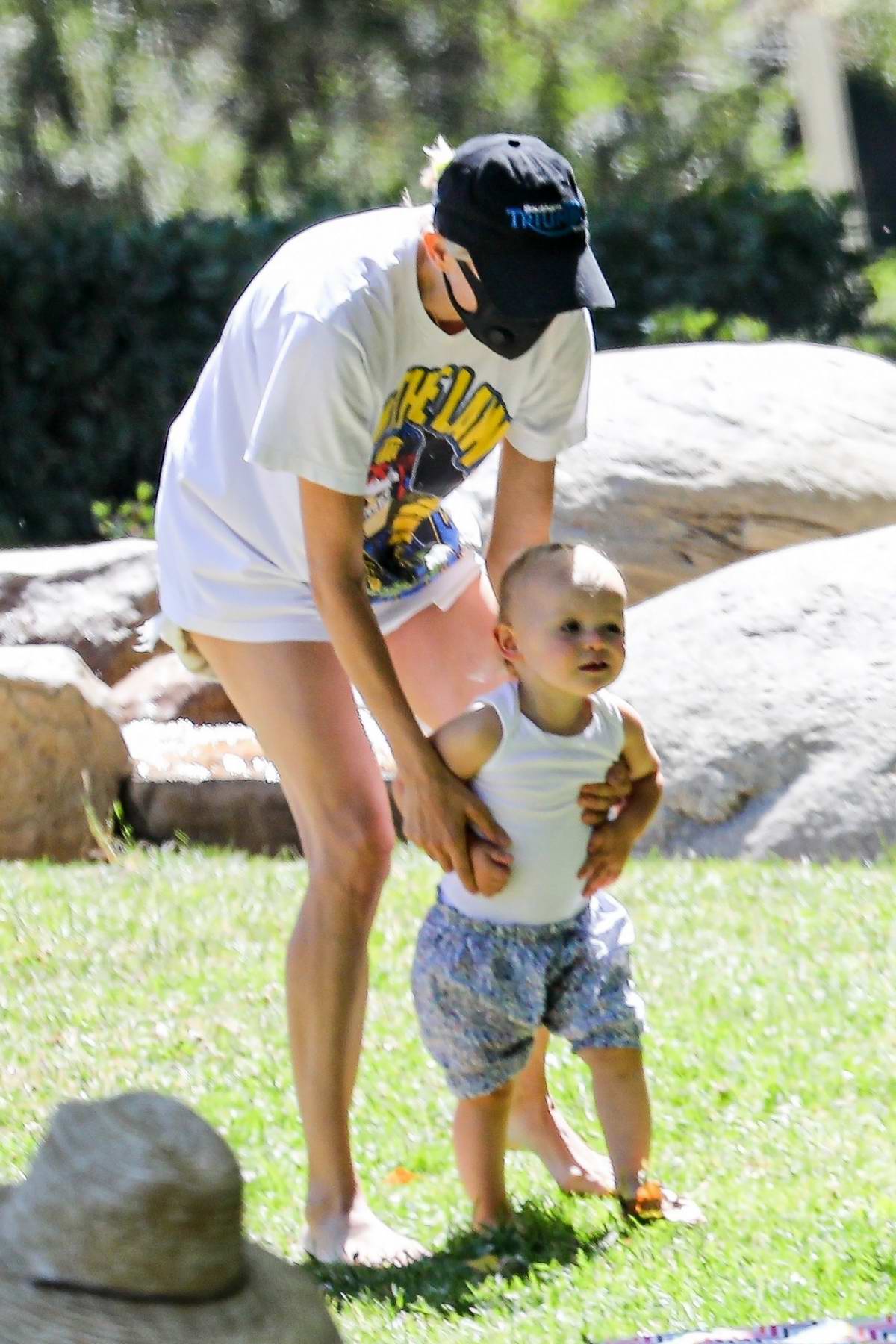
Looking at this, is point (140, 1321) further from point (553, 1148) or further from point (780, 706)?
point (780, 706)

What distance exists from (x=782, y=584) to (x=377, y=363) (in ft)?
12.7

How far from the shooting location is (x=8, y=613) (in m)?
8.17

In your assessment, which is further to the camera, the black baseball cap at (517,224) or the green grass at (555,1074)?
the green grass at (555,1074)

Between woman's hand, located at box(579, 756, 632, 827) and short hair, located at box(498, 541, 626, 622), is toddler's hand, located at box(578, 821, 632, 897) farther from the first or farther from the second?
short hair, located at box(498, 541, 626, 622)

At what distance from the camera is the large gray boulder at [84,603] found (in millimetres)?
8164

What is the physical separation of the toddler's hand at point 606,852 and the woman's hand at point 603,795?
0.08 ft

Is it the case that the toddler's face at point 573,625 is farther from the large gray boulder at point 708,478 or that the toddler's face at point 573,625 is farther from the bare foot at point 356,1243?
the large gray boulder at point 708,478

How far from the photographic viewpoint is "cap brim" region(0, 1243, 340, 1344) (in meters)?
1.14

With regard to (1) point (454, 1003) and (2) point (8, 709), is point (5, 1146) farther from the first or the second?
(2) point (8, 709)

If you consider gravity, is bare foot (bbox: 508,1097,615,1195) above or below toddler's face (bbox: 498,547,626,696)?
below

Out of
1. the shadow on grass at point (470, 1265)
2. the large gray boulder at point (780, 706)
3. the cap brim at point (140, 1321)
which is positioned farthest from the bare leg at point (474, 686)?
the large gray boulder at point (780, 706)

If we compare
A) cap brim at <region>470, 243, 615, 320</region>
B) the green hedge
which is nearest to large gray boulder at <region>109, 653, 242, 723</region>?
the green hedge

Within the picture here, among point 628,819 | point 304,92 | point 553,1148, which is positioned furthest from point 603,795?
point 304,92

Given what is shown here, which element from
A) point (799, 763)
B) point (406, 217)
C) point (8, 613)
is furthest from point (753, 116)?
point (406, 217)
